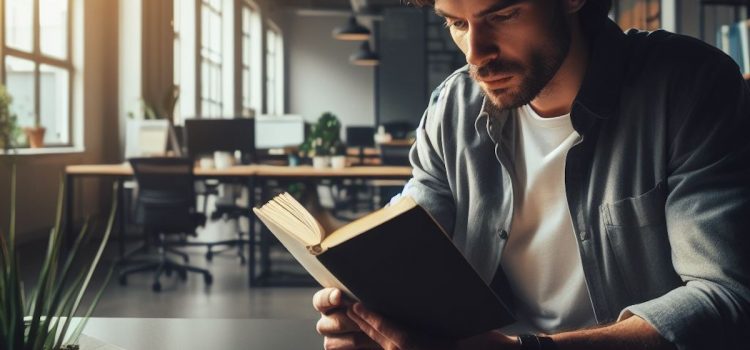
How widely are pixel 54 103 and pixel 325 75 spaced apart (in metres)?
10.1

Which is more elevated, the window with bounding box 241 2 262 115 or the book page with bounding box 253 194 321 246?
the window with bounding box 241 2 262 115

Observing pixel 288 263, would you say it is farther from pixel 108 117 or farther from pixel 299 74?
pixel 299 74

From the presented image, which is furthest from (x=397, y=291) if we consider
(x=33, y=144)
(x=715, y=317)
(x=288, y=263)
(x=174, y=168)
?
(x=33, y=144)

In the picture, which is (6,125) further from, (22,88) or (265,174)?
(265,174)

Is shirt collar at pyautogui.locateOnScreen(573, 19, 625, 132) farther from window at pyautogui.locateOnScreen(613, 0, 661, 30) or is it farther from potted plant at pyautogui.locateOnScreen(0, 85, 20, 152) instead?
window at pyautogui.locateOnScreen(613, 0, 661, 30)

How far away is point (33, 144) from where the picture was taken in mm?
6453

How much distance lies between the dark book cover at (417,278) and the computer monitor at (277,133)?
6.66 m

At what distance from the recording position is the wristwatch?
36.0 inches

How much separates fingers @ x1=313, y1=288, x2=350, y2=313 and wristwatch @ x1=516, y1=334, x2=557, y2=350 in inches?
8.9

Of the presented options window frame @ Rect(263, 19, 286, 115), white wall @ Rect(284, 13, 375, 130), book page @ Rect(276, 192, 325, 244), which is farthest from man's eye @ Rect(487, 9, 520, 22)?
white wall @ Rect(284, 13, 375, 130)

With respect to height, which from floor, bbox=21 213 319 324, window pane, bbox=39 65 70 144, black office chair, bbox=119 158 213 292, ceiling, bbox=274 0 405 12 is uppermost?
ceiling, bbox=274 0 405 12

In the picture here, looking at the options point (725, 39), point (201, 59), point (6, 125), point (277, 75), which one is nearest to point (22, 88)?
point (6, 125)

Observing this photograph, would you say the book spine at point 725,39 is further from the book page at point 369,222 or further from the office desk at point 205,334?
the book page at point 369,222

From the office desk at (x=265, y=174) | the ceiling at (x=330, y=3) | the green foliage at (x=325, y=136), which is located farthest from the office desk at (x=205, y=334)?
the ceiling at (x=330, y=3)
